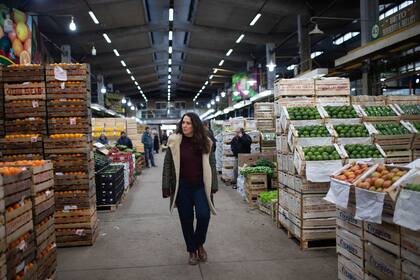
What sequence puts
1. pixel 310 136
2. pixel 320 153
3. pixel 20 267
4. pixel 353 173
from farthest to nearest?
pixel 310 136 → pixel 320 153 → pixel 353 173 → pixel 20 267

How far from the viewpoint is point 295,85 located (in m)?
6.57

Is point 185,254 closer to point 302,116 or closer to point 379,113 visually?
point 302,116

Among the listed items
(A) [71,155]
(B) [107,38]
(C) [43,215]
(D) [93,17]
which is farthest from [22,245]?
(B) [107,38]

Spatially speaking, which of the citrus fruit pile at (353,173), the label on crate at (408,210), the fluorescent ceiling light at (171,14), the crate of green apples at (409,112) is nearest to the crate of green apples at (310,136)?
the citrus fruit pile at (353,173)

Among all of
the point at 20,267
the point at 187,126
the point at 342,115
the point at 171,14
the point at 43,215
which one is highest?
the point at 171,14

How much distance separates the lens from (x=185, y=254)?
553 cm

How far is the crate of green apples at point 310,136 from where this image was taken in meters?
5.85

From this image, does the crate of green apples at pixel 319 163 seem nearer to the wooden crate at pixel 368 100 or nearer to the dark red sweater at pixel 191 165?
the dark red sweater at pixel 191 165

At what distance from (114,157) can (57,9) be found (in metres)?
7.14

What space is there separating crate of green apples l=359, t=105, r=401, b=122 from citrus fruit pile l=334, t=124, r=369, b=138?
0.35m

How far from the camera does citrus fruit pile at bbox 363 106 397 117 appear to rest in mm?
6441

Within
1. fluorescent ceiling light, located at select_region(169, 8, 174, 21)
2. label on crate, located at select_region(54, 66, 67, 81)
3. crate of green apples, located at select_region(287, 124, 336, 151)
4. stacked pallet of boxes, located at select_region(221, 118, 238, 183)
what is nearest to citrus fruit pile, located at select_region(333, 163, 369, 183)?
crate of green apples, located at select_region(287, 124, 336, 151)

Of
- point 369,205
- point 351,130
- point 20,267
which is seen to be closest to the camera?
point 20,267

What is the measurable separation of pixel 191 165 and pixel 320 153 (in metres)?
1.91
